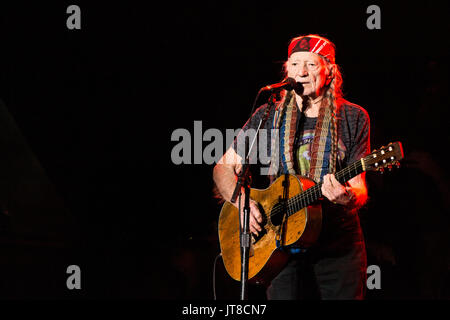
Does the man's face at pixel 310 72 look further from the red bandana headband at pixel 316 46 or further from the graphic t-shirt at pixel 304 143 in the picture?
the graphic t-shirt at pixel 304 143

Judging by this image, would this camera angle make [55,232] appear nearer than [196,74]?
No

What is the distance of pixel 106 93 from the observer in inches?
182

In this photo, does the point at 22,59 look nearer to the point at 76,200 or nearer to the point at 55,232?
the point at 76,200

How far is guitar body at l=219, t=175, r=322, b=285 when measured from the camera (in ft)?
8.16

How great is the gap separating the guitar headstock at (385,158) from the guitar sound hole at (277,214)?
1.87 feet

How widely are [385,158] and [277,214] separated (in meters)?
0.74

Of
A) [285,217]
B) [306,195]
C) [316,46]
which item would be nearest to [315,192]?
[306,195]

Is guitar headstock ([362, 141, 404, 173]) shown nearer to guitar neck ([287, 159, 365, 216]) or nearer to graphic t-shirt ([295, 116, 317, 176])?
guitar neck ([287, 159, 365, 216])

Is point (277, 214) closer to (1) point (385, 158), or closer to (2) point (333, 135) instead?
(2) point (333, 135)

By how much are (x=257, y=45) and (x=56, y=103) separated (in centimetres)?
202

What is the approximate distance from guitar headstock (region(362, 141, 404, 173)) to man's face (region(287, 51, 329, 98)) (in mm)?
640
